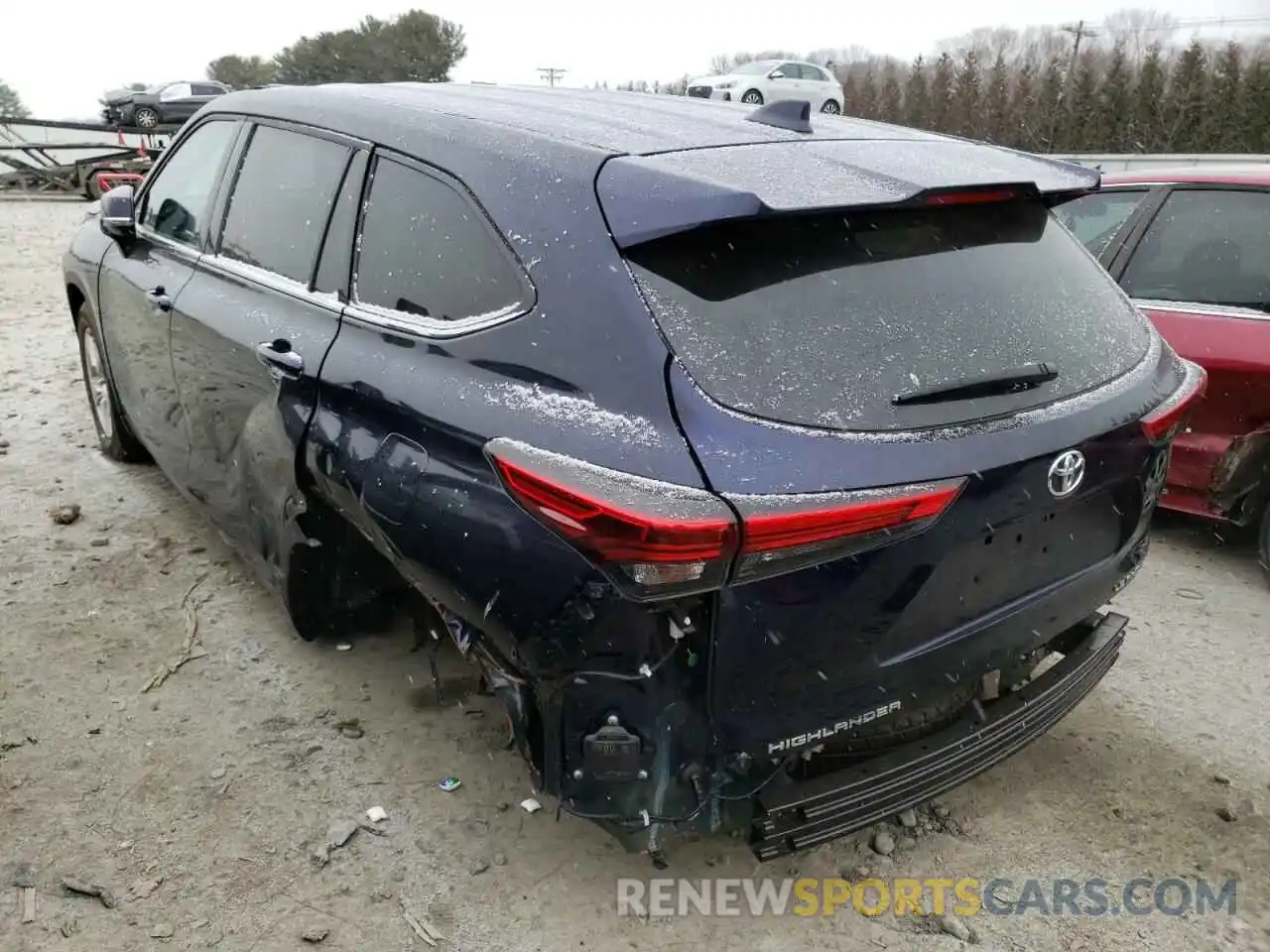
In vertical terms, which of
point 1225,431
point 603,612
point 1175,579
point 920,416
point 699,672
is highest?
point 920,416

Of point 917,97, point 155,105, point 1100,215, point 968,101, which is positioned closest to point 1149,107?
point 968,101

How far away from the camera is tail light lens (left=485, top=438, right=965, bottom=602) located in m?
1.80

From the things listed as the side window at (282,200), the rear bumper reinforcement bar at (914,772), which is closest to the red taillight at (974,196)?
the rear bumper reinforcement bar at (914,772)

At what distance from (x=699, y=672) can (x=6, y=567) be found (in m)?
3.40

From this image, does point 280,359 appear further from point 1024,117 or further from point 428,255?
point 1024,117

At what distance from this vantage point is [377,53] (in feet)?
186

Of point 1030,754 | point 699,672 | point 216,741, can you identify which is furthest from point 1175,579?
point 216,741

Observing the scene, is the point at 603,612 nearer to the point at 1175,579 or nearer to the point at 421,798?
the point at 421,798

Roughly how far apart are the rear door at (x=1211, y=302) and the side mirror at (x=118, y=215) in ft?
14.2

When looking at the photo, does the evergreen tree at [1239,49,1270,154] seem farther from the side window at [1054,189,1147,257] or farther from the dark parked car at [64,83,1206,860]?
the dark parked car at [64,83,1206,860]

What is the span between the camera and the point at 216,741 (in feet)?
10.00

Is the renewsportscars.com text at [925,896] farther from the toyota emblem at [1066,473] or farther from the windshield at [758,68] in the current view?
the windshield at [758,68]

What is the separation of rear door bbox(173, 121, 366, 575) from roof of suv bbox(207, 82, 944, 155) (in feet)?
0.36

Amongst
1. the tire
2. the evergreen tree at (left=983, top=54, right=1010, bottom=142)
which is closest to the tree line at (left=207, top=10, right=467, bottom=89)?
the evergreen tree at (left=983, top=54, right=1010, bottom=142)
